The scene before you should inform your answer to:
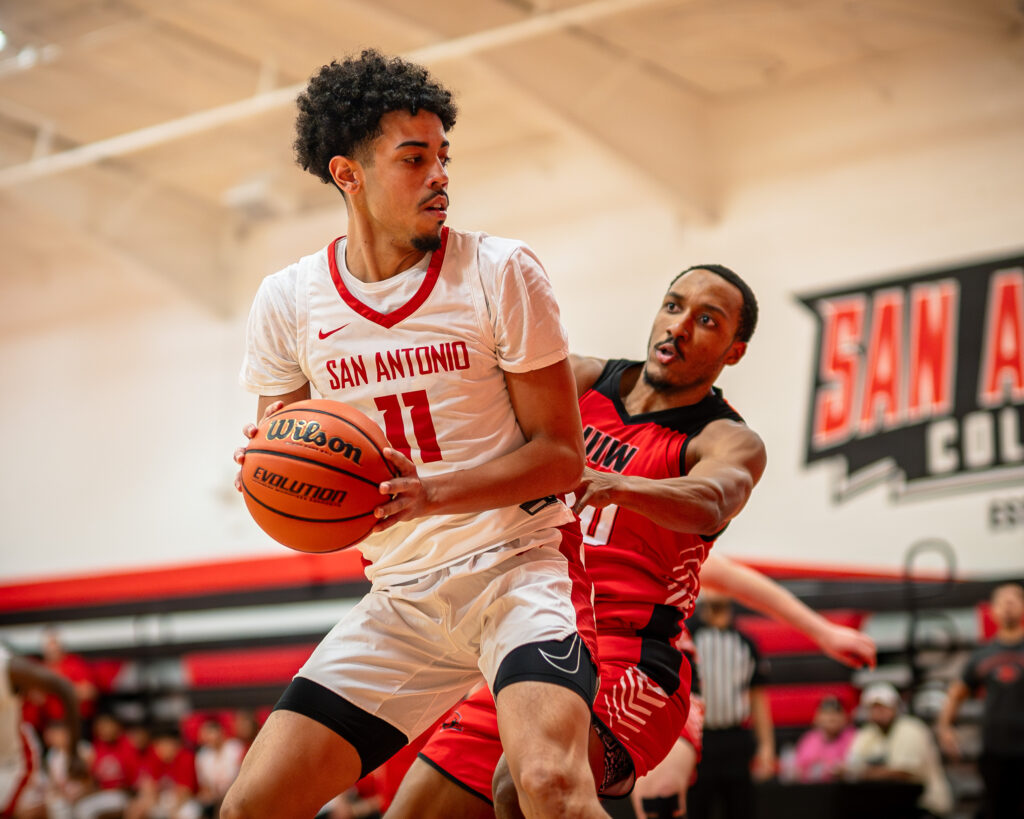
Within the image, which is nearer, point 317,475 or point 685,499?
point 317,475

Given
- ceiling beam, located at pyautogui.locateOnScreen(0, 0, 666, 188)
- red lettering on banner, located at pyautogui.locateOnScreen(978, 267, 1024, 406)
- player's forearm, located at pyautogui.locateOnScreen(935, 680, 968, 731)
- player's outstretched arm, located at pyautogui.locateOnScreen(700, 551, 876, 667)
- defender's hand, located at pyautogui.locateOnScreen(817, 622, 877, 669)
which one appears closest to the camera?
defender's hand, located at pyautogui.locateOnScreen(817, 622, 877, 669)

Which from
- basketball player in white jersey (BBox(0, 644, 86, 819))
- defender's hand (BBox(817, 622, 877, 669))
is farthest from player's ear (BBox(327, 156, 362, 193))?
basketball player in white jersey (BBox(0, 644, 86, 819))

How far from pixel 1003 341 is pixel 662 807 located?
241 inches

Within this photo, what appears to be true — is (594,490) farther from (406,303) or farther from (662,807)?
(662,807)

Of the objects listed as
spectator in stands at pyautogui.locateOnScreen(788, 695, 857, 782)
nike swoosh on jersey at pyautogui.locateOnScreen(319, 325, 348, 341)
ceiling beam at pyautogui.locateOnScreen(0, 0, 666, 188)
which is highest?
ceiling beam at pyautogui.locateOnScreen(0, 0, 666, 188)

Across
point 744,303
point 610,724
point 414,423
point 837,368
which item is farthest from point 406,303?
point 837,368

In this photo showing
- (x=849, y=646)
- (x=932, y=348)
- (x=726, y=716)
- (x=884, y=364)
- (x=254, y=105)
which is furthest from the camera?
(x=254, y=105)

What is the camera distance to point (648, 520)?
10.9 ft

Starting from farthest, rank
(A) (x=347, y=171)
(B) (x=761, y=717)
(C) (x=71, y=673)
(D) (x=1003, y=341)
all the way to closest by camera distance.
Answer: (C) (x=71, y=673) < (D) (x=1003, y=341) < (B) (x=761, y=717) < (A) (x=347, y=171)

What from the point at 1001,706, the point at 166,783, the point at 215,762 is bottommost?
the point at 166,783

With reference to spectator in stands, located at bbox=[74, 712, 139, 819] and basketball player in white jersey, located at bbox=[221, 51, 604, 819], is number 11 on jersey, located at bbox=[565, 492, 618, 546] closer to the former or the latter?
basketball player in white jersey, located at bbox=[221, 51, 604, 819]

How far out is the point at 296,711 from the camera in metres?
2.59

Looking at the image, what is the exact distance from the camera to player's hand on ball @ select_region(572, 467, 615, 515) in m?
2.75

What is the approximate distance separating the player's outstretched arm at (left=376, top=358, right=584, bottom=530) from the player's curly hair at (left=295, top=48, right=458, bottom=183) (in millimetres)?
681
